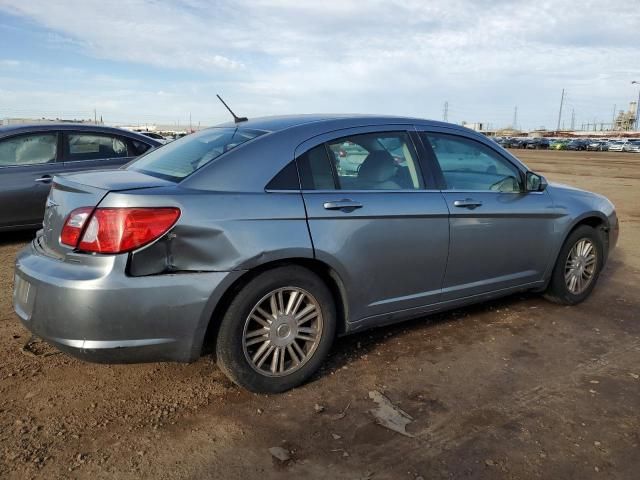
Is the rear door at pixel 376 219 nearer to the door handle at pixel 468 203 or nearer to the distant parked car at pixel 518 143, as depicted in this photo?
the door handle at pixel 468 203

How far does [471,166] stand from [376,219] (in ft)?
3.98

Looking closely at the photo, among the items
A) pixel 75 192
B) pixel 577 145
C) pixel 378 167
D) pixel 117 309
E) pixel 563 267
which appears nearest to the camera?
pixel 117 309

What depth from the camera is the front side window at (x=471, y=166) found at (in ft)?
12.9

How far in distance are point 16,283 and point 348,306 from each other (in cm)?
193

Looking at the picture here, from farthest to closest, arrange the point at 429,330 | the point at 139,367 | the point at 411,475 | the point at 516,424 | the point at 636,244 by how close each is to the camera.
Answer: the point at 636,244 < the point at 429,330 < the point at 139,367 < the point at 516,424 < the point at 411,475

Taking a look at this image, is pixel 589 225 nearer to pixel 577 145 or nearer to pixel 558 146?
pixel 558 146

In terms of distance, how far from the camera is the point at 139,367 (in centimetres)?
351

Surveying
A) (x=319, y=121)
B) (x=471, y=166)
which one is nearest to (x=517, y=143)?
(x=471, y=166)

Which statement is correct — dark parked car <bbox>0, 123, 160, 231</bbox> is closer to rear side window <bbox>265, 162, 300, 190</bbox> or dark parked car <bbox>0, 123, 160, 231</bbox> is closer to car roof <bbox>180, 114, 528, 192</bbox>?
car roof <bbox>180, 114, 528, 192</bbox>

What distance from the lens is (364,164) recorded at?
140 inches

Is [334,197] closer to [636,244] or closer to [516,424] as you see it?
[516,424]

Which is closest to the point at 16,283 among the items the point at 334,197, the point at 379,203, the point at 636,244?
the point at 334,197

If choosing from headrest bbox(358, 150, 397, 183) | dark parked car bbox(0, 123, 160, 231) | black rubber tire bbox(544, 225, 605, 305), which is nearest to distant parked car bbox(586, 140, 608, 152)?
black rubber tire bbox(544, 225, 605, 305)

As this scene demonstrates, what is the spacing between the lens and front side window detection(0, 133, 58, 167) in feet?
21.1
